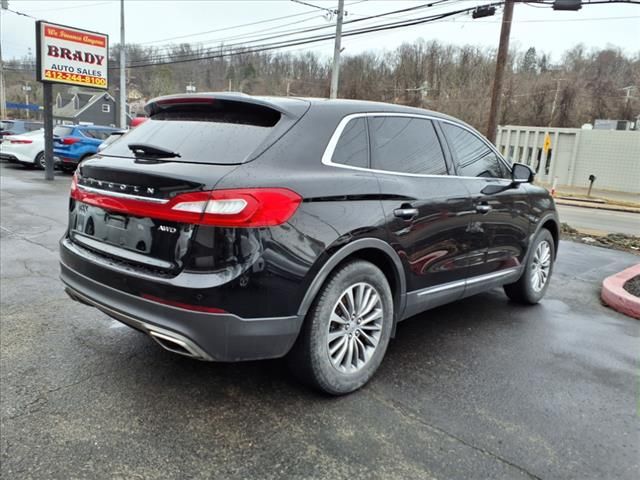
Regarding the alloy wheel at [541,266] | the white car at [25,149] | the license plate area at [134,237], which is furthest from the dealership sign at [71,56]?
the alloy wheel at [541,266]

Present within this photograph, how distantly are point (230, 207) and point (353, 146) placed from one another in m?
1.02

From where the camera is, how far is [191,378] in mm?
3166

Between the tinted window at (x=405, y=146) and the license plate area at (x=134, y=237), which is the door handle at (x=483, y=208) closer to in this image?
the tinted window at (x=405, y=146)

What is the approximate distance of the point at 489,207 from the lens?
4.13m

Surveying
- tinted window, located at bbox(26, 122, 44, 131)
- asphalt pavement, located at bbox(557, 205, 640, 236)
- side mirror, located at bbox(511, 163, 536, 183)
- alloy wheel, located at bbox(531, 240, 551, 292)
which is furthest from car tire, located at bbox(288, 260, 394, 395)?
tinted window, located at bbox(26, 122, 44, 131)

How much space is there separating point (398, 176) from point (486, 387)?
1498 millimetres

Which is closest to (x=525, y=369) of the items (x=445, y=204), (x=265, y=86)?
(x=445, y=204)

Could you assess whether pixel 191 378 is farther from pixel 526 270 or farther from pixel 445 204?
pixel 526 270

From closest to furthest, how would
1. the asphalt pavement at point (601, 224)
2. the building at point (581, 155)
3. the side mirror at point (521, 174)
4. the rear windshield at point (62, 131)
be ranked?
1. the side mirror at point (521, 174)
2. the asphalt pavement at point (601, 224)
3. the rear windshield at point (62, 131)
4. the building at point (581, 155)

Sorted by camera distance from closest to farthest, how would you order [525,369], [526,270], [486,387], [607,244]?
[486,387] < [525,369] < [526,270] < [607,244]

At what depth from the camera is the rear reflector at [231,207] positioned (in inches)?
96.2

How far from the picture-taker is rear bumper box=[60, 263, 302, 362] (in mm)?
2471

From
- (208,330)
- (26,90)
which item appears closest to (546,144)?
(208,330)

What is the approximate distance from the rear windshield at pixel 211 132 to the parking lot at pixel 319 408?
140cm
